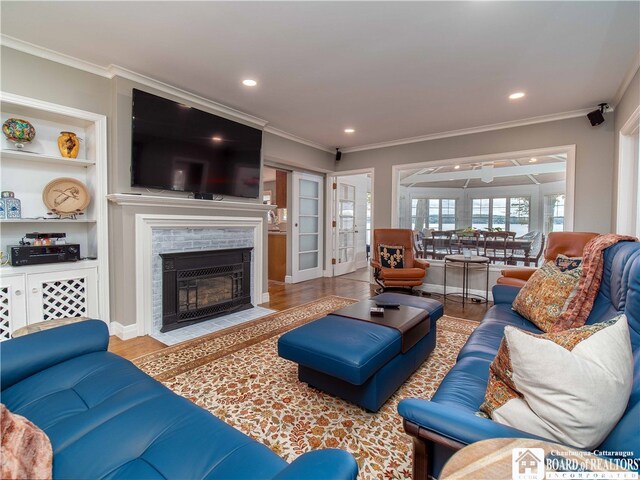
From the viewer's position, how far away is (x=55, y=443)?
3.20ft

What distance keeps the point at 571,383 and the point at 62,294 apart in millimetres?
3509

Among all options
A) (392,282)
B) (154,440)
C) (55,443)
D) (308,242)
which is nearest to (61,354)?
(55,443)

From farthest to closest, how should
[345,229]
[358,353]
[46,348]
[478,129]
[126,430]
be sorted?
[345,229]
[478,129]
[358,353]
[46,348]
[126,430]

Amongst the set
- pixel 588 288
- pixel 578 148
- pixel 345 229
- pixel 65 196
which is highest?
pixel 578 148

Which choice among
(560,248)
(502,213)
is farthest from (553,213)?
(560,248)

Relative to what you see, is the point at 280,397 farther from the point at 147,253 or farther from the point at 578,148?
the point at 578,148

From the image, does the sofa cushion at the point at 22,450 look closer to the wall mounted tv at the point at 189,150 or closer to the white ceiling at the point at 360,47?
the white ceiling at the point at 360,47

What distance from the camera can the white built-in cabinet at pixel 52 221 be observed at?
248cm

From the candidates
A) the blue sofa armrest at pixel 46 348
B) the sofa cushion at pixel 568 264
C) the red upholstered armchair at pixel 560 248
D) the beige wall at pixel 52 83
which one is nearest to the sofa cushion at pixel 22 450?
the blue sofa armrest at pixel 46 348

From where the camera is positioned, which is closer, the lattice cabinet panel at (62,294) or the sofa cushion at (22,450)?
the sofa cushion at (22,450)

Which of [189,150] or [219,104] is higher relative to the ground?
[219,104]

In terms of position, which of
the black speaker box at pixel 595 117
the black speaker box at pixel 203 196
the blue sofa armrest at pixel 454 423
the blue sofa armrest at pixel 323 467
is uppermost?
the black speaker box at pixel 595 117

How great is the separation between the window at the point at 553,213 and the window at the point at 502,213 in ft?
1.35

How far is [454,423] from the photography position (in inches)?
34.9
